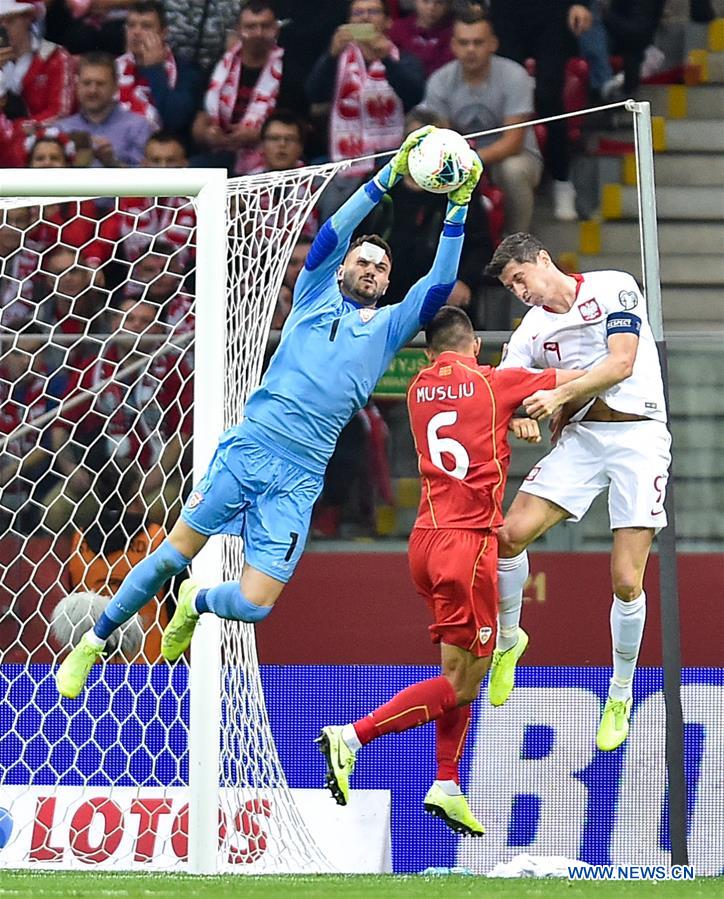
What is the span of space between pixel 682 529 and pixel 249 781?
2.45 metres

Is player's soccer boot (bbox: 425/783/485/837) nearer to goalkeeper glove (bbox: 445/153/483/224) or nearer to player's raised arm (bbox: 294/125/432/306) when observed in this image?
player's raised arm (bbox: 294/125/432/306)

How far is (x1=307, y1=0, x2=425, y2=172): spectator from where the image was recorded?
9.10m

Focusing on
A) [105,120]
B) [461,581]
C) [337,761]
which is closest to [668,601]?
[461,581]

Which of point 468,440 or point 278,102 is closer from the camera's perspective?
point 468,440

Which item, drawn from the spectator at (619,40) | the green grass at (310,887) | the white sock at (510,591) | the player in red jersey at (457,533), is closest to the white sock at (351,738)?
the player in red jersey at (457,533)

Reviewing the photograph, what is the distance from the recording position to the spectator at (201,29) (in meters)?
9.38

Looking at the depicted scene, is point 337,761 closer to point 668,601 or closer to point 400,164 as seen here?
point 668,601

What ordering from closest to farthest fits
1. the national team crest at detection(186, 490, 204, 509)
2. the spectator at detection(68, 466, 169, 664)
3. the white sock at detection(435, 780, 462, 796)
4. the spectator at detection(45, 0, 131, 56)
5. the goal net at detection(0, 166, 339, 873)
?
1. the national team crest at detection(186, 490, 204, 509)
2. the white sock at detection(435, 780, 462, 796)
3. the goal net at detection(0, 166, 339, 873)
4. the spectator at detection(68, 466, 169, 664)
5. the spectator at detection(45, 0, 131, 56)

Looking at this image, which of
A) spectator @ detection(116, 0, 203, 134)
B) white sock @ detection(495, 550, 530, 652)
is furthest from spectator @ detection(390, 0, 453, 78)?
white sock @ detection(495, 550, 530, 652)

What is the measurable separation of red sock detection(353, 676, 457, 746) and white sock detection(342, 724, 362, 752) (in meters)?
0.04

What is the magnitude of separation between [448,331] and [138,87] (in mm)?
3780

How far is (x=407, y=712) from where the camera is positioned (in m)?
6.08

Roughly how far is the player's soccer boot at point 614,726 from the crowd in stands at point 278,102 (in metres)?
2.21

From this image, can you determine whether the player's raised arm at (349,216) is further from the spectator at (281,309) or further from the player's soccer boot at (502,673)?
the spectator at (281,309)
